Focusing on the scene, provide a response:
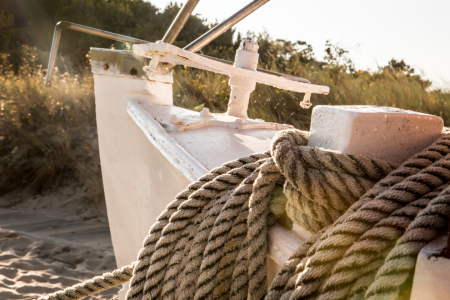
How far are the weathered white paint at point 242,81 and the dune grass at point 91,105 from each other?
191cm

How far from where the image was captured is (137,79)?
2230mm

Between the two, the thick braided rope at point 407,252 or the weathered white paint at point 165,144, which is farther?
the weathered white paint at point 165,144

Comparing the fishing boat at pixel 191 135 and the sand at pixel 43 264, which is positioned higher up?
the fishing boat at pixel 191 135

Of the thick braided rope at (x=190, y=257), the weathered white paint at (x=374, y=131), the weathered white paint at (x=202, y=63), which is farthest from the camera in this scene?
the weathered white paint at (x=202, y=63)

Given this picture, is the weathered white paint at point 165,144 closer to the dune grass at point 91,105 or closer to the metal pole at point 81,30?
the metal pole at point 81,30

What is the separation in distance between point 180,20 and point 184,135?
76 centimetres

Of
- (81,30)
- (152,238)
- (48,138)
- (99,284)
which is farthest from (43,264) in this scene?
(152,238)

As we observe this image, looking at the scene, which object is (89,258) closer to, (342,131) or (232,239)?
(232,239)

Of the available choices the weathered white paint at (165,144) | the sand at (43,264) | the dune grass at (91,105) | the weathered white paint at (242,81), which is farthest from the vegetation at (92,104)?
the weathered white paint at (165,144)

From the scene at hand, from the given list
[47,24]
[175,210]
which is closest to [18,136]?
[175,210]

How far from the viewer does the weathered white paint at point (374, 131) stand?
69 cm

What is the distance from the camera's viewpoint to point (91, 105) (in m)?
5.82

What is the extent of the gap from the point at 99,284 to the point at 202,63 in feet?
3.55

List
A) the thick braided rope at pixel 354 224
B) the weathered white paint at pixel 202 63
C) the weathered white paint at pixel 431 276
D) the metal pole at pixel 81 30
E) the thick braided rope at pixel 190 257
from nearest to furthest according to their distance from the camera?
the weathered white paint at pixel 431 276 → the thick braided rope at pixel 354 224 → the thick braided rope at pixel 190 257 → the weathered white paint at pixel 202 63 → the metal pole at pixel 81 30
